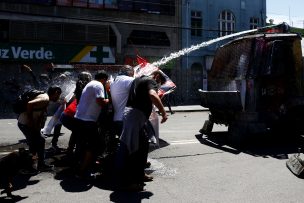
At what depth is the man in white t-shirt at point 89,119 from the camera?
539cm

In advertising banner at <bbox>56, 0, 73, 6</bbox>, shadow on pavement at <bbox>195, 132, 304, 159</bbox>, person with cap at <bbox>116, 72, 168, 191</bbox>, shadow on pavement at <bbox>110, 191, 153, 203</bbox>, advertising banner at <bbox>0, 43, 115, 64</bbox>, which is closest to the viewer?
shadow on pavement at <bbox>110, 191, 153, 203</bbox>

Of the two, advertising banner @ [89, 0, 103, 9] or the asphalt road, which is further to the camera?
advertising banner @ [89, 0, 103, 9]

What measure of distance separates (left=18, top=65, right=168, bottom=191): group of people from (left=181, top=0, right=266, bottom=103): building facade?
2054 centimetres

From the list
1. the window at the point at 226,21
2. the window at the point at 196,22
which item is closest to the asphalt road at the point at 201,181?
the window at the point at 196,22

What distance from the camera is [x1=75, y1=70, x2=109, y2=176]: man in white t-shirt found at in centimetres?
539

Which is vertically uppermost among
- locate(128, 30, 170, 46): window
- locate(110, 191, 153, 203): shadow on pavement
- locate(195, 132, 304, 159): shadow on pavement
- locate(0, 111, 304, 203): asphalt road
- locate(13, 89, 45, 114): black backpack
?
locate(128, 30, 170, 46): window

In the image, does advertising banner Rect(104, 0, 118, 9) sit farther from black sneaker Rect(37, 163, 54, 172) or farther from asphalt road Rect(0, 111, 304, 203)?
black sneaker Rect(37, 163, 54, 172)

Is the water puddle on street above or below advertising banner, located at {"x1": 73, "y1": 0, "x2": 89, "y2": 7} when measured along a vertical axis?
below

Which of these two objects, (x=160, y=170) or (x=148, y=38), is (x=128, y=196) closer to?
(x=160, y=170)

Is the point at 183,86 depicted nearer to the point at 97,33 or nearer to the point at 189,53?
the point at 189,53

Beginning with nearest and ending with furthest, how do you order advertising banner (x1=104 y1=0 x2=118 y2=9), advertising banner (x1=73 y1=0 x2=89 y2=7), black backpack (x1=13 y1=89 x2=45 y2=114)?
black backpack (x1=13 y1=89 x2=45 y2=114), advertising banner (x1=73 y1=0 x2=89 y2=7), advertising banner (x1=104 y1=0 x2=118 y2=9)

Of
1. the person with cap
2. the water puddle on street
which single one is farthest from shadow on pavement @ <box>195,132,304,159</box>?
the person with cap

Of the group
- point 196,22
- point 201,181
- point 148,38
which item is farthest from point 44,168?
point 196,22

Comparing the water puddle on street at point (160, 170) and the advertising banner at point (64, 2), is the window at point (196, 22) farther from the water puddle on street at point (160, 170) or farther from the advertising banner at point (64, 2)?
the water puddle on street at point (160, 170)
